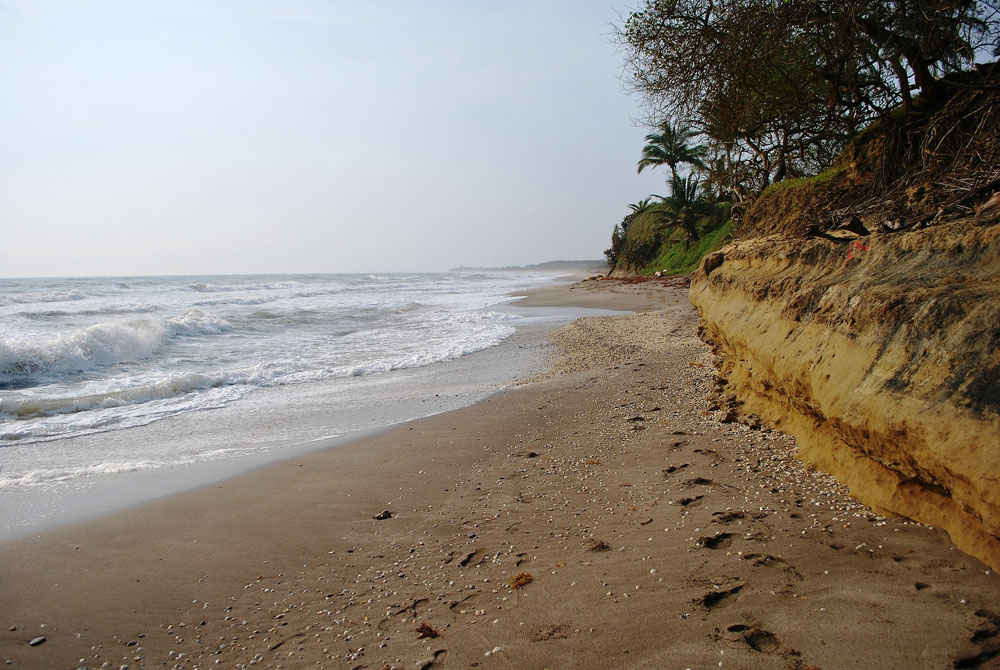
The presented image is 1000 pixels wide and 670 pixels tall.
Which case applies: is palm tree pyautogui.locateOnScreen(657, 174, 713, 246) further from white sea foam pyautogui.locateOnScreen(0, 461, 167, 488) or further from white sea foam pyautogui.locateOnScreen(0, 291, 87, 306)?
white sea foam pyautogui.locateOnScreen(0, 291, 87, 306)

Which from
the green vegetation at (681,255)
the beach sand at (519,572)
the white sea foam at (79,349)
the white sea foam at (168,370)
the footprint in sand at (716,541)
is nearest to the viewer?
the beach sand at (519,572)

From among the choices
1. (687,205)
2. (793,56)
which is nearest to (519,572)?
(793,56)

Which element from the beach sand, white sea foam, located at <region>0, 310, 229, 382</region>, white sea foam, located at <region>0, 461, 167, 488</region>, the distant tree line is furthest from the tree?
white sea foam, located at <region>0, 310, 229, 382</region>

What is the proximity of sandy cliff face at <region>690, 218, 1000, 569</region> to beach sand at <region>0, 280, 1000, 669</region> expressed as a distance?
0.60 feet

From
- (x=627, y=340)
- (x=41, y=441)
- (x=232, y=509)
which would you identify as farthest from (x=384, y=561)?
(x=627, y=340)

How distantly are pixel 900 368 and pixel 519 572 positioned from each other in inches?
83.3

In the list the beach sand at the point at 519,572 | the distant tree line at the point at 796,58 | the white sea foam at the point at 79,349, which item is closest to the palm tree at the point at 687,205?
the distant tree line at the point at 796,58

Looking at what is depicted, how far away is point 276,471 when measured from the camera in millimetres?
4566

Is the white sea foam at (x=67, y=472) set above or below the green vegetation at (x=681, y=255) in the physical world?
below

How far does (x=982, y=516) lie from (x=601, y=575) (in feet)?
5.05

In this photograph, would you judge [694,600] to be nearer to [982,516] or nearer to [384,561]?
[982,516]

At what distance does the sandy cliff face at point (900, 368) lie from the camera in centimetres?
216

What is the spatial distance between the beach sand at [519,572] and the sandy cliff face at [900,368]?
0.18 metres

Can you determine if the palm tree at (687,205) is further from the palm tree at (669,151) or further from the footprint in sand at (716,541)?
the footprint in sand at (716,541)
